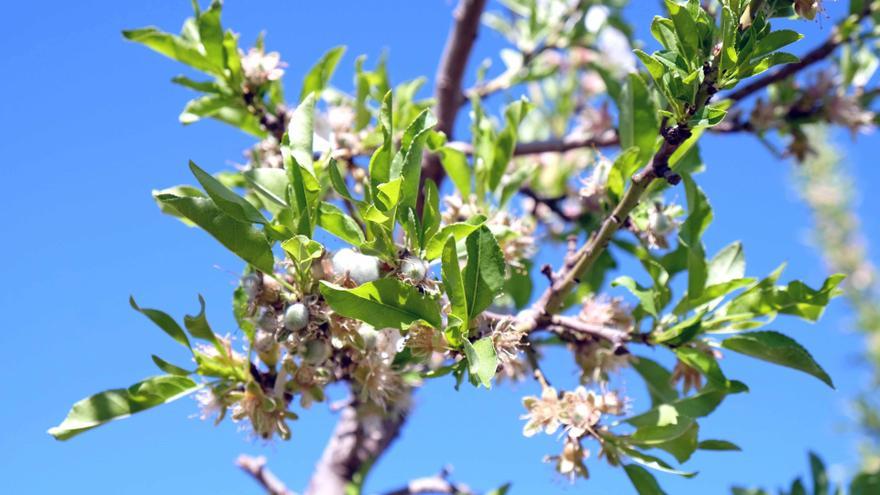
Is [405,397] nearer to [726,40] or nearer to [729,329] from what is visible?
[729,329]

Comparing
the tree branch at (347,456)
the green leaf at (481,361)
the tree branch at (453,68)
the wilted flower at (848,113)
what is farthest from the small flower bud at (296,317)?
the wilted flower at (848,113)

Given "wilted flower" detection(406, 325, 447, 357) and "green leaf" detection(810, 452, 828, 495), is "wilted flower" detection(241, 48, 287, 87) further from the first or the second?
"green leaf" detection(810, 452, 828, 495)

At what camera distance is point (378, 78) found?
88.0 inches

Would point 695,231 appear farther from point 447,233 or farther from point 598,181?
point 447,233

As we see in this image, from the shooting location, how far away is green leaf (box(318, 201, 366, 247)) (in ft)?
4.10

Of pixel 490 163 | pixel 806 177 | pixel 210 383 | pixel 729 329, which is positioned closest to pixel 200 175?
pixel 210 383

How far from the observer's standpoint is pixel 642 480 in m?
1.54

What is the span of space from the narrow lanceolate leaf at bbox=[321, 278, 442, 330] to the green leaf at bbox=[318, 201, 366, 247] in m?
0.10

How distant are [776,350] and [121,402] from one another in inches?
44.3

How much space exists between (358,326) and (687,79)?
0.61 meters

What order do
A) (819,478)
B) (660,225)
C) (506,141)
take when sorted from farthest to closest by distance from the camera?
(819,478) → (506,141) → (660,225)

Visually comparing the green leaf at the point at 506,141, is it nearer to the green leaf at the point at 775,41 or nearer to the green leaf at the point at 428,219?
the green leaf at the point at 428,219

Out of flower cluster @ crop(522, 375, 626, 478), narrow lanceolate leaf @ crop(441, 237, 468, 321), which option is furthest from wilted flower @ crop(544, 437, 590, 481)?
narrow lanceolate leaf @ crop(441, 237, 468, 321)

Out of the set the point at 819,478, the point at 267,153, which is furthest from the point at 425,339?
the point at 819,478
